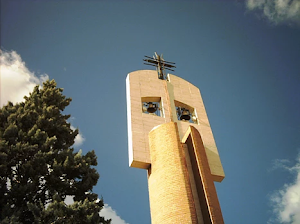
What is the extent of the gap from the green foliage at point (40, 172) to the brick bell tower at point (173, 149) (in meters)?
2.94

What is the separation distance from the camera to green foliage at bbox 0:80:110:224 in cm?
679

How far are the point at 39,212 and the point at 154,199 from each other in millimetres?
5010

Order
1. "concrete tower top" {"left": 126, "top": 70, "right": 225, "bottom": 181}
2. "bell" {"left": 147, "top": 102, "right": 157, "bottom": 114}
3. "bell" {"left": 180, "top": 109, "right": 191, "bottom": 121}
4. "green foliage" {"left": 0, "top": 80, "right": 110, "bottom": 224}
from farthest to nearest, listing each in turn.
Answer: "bell" {"left": 180, "top": 109, "right": 191, "bottom": 121} → "bell" {"left": 147, "top": 102, "right": 157, "bottom": 114} → "concrete tower top" {"left": 126, "top": 70, "right": 225, "bottom": 181} → "green foliage" {"left": 0, "top": 80, "right": 110, "bottom": 224}

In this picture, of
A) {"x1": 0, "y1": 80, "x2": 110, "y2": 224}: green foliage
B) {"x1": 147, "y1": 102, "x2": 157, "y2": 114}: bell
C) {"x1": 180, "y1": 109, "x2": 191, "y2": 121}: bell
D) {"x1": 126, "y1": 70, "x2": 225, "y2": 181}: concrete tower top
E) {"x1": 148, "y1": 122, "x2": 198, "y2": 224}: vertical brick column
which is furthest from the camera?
{"x1": 180, "y1": 109, "x2": 191, "y2": 121}: bell

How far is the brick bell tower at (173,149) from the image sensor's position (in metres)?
9.71

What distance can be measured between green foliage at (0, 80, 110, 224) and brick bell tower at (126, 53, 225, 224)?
116 inches

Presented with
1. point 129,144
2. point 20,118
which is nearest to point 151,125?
point 129,144

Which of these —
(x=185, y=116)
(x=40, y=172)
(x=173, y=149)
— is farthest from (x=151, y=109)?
(x=40, y=172)

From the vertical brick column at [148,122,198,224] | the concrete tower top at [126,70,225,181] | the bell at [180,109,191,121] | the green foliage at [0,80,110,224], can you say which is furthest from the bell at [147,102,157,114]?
the green foliage at [0,80,110,224]

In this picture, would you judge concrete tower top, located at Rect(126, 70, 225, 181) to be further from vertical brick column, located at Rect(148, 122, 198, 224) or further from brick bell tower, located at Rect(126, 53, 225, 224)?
vertical brick column, located at Rect(148, 122, 198, 224)

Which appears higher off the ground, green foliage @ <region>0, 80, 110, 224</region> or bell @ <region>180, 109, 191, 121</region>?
bell @ <region>180, 109, 191, 121</region>

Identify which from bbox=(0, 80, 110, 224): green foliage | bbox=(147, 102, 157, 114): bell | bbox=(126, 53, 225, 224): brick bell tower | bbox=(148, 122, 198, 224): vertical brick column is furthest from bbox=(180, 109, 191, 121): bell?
bbox=(0, 80, 110, 224): green foliage

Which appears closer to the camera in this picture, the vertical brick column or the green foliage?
the green foliage

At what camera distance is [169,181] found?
10211mm
